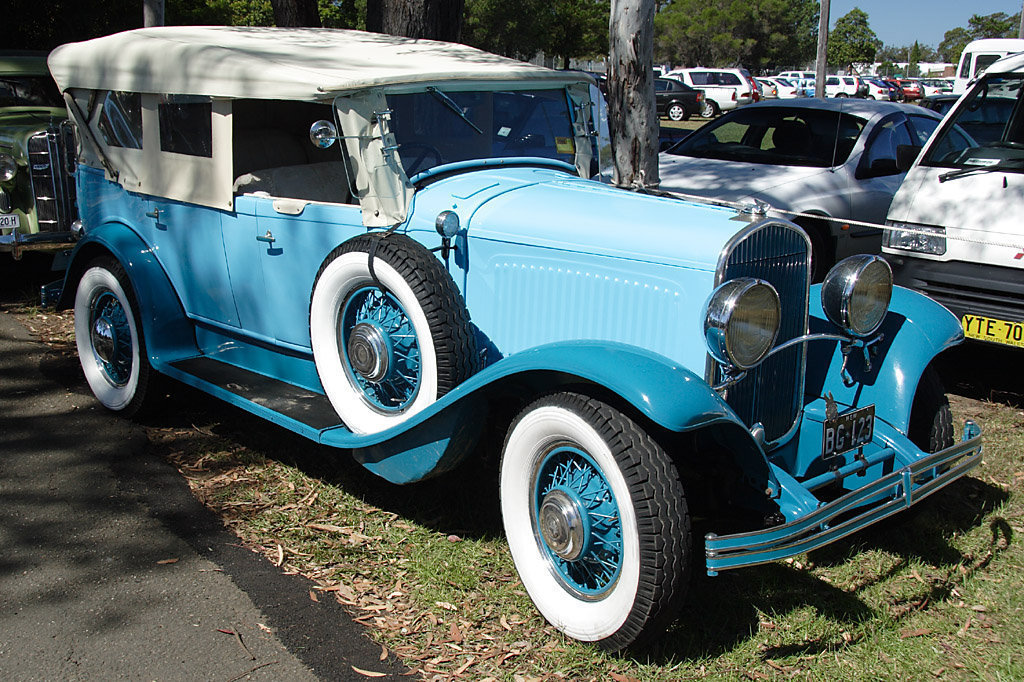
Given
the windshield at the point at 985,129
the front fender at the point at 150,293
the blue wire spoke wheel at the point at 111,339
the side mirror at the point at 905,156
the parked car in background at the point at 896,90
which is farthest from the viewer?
the parked car in background at the point at 896,90

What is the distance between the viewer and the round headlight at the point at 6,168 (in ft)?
22.7

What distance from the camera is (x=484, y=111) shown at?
3969mm

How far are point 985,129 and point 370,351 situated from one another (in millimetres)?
4988

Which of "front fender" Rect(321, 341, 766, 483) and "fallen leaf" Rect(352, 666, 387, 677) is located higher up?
"front fender" Rect(321, 341, 766, 483)

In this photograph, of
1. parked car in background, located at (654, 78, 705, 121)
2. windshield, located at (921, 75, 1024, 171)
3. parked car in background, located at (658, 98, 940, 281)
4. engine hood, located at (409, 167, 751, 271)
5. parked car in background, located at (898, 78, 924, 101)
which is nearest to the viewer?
engine hood, located at (409, 167, 751, 271)

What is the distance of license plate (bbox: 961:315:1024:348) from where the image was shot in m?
4.89

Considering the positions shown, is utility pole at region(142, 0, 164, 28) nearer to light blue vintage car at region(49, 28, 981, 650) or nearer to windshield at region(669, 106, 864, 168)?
light blue vintage car at region(49, 28, 981, 650)

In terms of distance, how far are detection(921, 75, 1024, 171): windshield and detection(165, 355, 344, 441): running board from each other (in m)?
4.35

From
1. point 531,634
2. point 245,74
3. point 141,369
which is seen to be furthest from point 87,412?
point 531,634

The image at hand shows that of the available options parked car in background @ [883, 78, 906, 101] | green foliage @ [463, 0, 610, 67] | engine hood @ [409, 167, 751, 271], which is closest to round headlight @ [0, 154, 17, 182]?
engine hood @ [409, 167, 751, 271]

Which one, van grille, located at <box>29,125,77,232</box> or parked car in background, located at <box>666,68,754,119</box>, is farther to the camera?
parked car in background, located at <box>666,68,754,119</box>

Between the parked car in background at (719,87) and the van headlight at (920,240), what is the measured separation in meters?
24.8

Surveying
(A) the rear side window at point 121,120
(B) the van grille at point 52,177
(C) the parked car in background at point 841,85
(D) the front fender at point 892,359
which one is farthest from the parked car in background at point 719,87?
(D) the front fender at point 892,359

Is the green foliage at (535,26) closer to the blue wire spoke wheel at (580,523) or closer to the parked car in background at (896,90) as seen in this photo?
the parked car in background at (896,90)
